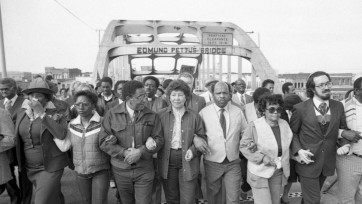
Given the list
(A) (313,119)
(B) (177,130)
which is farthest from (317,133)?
(B) (177,130)

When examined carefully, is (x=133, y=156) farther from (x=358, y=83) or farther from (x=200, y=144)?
(x=358, y=83)

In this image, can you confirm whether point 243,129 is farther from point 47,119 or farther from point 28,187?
point 28,187

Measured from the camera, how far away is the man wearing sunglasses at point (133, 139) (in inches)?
118

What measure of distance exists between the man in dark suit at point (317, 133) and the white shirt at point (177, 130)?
4.65 ft

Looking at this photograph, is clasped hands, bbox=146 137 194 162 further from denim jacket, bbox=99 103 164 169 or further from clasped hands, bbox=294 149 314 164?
clasped hands, bbox=294 149 314 164

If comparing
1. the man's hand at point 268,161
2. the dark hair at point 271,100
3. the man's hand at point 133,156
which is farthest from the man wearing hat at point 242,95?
the man's hand at point 133,156

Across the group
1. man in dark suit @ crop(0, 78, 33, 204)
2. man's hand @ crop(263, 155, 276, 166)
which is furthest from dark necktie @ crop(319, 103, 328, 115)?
man in dark suit @ crop(0, 78, 33, 204)

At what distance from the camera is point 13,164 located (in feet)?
12.5

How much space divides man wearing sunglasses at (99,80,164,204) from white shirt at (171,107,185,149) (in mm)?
192

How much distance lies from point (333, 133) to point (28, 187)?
4.27 meters

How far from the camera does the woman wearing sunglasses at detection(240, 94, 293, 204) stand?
3021 millimetres

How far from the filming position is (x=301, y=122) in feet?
10.8

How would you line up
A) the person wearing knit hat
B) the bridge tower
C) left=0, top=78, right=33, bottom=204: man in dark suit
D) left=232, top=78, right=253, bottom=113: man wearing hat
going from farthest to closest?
the bridge tower
left=232, top=78, right=253, bottom=113: man wearing hat
left=0, top=78, right=33, bottom=204: man in dark suit
the person wearing knit hat

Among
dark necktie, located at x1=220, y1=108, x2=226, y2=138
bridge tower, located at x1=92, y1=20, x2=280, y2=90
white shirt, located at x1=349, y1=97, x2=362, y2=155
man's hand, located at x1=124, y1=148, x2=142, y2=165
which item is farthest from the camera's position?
bridge tower, located at x1=92, y1=20, x2=280, y2=90
